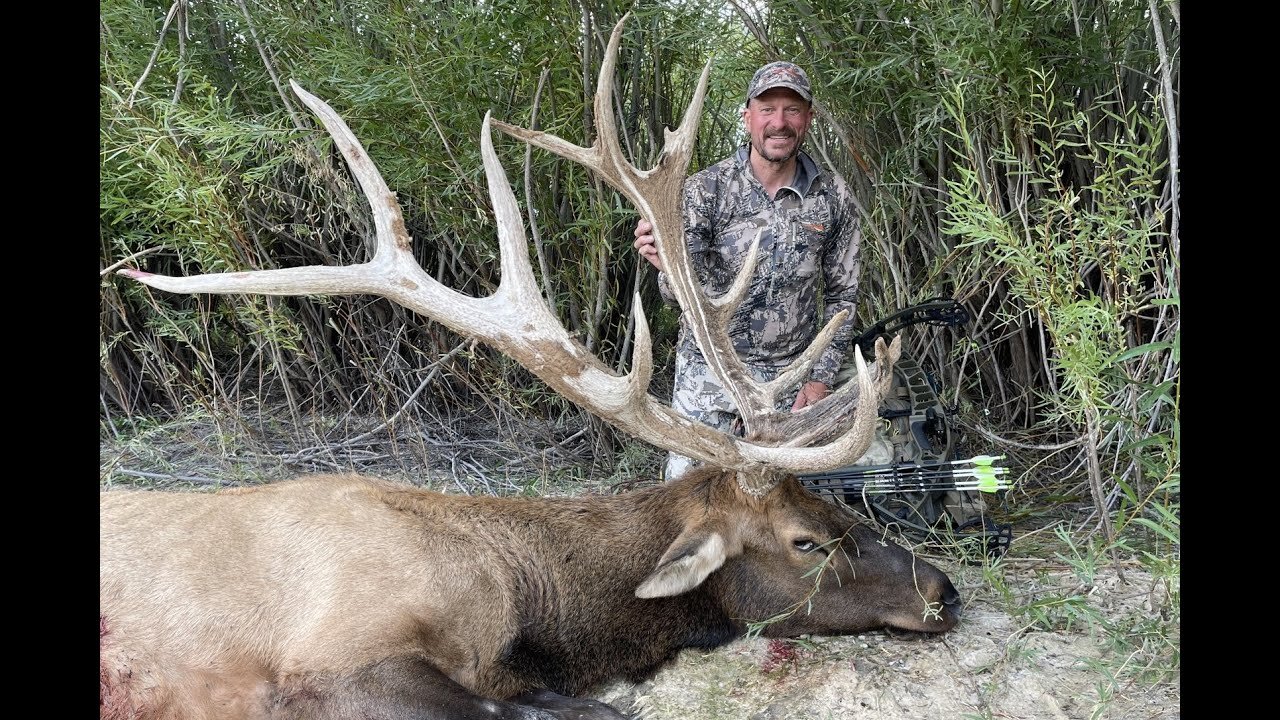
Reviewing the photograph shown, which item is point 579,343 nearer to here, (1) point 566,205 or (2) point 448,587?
(2) point 448,587

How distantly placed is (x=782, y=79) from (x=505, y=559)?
2.45m

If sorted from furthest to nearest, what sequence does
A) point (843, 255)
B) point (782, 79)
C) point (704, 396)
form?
point (843, 255) < point (704, 396) < point (782, 79)

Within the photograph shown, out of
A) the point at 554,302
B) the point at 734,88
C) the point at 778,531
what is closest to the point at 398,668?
the point at 778,531

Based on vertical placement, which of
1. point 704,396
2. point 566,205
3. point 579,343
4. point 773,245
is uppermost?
point 566,205

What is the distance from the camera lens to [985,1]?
363cm

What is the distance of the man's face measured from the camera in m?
4.26

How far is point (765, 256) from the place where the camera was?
445 cm

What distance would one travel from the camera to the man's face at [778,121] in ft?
14.0

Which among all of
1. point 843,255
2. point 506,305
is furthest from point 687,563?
point 843,255

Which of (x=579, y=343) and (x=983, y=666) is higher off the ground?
(x=579, y=343)

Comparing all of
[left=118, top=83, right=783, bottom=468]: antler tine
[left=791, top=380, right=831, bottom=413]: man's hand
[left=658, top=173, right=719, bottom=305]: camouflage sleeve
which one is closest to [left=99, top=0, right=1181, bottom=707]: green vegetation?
[left=658, top=173, right=719, bottom=305]: camouflage sleeve

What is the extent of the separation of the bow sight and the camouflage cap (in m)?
1.10

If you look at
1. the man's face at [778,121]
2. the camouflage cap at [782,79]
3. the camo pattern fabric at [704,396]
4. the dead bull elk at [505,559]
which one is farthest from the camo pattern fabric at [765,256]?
the dead bull elk at [505,559]
